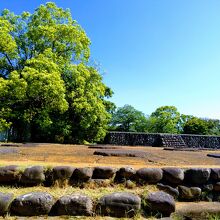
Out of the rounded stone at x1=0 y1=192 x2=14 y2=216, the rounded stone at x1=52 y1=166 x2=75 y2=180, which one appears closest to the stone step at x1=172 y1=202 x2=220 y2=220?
the rounded stone at x1=52 y1=166 x2=75 y2=180

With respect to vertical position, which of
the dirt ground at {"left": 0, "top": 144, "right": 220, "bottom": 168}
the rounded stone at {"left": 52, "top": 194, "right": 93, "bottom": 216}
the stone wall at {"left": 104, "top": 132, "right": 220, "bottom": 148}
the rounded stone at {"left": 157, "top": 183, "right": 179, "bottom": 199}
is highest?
the stone wall at {"left": 104, "top": 132, "right": 220, "bottom": 148}

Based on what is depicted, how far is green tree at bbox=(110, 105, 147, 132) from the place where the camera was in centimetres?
3186

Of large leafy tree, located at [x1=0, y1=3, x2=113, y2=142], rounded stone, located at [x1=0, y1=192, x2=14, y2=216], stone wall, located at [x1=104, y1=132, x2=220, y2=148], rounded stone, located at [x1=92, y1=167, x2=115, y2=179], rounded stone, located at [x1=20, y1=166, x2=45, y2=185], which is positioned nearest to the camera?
rounded stone, located at [x1=0, y1=192, x2=14, y2=216]

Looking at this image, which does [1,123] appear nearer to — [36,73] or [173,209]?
[36,73]

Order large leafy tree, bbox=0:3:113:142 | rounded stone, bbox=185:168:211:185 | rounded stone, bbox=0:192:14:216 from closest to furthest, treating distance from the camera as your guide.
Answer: rounded stone, bbox=0:192:14:216, rounded stone, bbox=185:168:211:185, large leafy tree, bbox=0:3:113:142

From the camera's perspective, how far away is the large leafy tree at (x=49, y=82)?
54.0 feet

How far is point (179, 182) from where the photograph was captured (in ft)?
11.7

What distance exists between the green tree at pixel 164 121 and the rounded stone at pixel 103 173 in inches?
1187

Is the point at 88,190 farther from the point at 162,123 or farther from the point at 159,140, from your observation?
the point at 162,123

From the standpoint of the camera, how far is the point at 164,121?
3444 cm

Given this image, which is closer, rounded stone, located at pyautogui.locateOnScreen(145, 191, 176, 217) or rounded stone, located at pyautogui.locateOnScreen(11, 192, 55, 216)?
rounded stone, located at pyautogui.locateOnScreen(11, 192, 55, 216)

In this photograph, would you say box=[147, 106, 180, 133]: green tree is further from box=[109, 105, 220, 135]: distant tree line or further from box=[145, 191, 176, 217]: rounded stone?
box=[145, 191, 176, 217]: rounded stone

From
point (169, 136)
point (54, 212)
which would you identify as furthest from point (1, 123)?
point (54, 212)

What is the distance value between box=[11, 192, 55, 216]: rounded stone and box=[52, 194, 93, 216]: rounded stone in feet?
0.29
